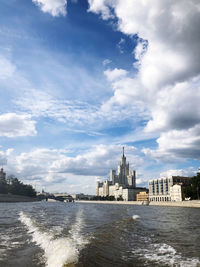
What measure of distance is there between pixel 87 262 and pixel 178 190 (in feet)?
568

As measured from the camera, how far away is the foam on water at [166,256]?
42.9 feet

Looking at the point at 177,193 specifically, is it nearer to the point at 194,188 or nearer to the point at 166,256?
the point at 194,188

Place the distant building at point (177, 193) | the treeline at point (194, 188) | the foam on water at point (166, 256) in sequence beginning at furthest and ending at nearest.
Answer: the distant building at point (177, 193) → the treeline at point (194, 188) → the foam on water at point (166, 256)

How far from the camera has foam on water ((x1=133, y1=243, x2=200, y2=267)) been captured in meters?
13.1

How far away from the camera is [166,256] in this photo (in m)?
14.7

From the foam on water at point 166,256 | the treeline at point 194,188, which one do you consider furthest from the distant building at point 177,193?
the foam on water at point 166,256

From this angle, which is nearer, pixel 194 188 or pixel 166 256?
pixel 166 256

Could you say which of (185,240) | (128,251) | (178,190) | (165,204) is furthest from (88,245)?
(178,190)

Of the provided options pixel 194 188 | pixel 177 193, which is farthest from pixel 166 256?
pixel 177 193

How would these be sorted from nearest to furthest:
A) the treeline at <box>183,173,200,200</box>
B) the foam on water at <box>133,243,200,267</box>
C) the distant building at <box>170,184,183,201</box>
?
the foam on water at <box>133,243,200,267</box> < the treeline at <box>183,173,200,200</box> < the distant building at <box>170,184,183,201</box>

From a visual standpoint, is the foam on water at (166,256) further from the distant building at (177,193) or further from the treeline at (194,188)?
the distant building at (177,193)

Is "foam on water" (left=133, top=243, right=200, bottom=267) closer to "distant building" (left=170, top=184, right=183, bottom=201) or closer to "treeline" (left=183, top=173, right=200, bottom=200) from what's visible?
"treeline" (left=183, top=173, right=200, bottom=200)

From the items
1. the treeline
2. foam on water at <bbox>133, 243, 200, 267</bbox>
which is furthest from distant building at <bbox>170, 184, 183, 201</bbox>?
foam on water at <bbox>133, 243, 200, 267</bbox>

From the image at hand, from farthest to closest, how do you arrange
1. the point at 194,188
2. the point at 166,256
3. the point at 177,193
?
the point at 177,193 < the point at 194,188 < the point at 166,256
